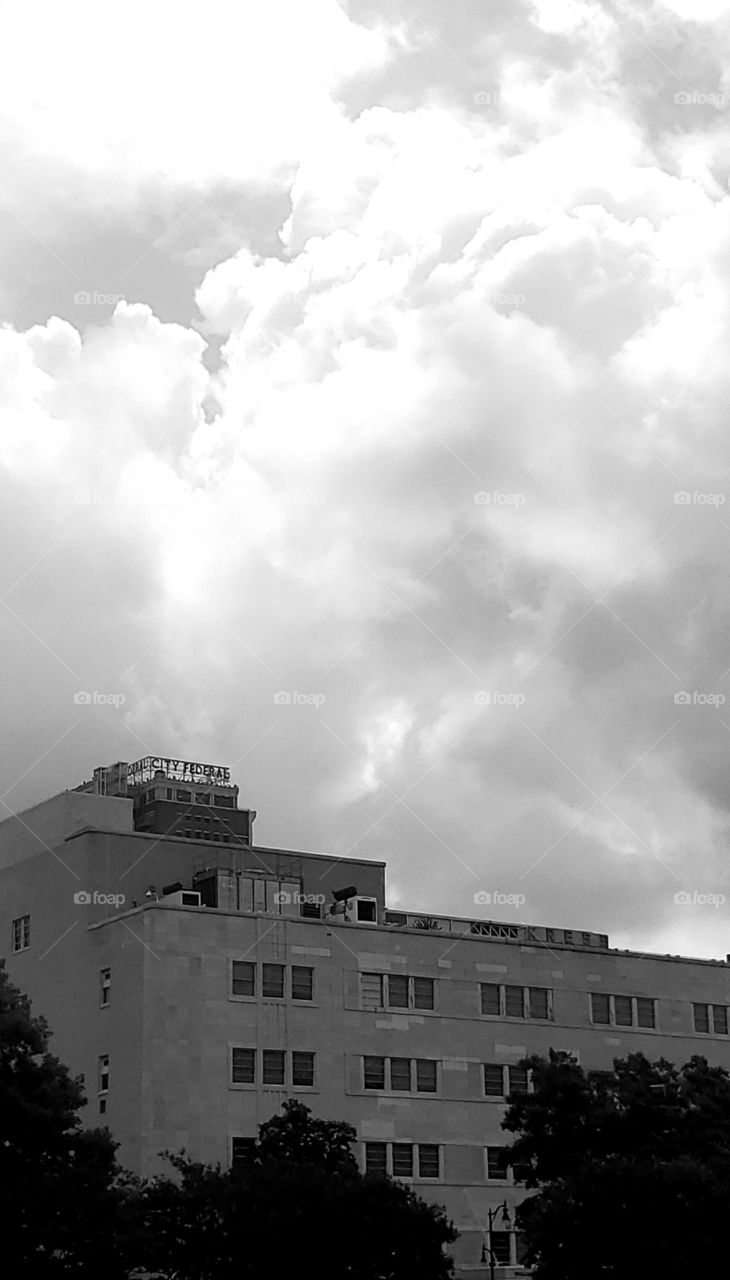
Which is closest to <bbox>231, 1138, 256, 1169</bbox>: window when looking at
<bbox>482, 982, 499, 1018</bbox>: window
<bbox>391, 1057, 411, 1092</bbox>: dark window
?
<bbox>391, 1057, 411, 1092</bbox>: dark window

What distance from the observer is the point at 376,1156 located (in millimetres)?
103812

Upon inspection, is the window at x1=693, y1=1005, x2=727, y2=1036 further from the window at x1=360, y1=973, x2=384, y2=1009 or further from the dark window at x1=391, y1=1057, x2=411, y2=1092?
the window at x1=360, y1=973, x2=384, y2=1009

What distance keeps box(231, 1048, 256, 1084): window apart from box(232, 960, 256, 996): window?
10.9 ft

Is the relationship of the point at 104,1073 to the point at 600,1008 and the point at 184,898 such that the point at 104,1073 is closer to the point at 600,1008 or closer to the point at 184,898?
the point at 184,898

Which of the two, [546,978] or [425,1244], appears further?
[546,978]

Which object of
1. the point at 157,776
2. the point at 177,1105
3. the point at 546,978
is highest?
the point at 157,776

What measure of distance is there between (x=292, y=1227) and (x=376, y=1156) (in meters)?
35.5

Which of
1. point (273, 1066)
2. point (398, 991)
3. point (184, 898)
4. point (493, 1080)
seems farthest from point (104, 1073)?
point (493, 1080)

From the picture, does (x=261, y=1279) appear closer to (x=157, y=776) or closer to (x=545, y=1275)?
(x=545, y=1275)

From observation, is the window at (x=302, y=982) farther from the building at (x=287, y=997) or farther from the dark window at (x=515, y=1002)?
the dark window at (x=515, y=1002)

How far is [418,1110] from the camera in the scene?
106 metres

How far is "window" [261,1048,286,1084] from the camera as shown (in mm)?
101875

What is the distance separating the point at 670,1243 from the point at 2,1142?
24.2 m

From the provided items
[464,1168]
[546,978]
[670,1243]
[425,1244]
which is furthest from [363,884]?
[670,1243]
